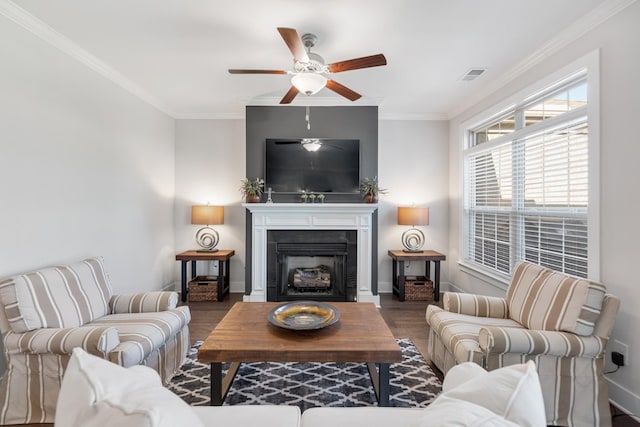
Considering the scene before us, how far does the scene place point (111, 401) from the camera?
26.0 inches

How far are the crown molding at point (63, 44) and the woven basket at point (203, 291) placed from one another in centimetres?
246

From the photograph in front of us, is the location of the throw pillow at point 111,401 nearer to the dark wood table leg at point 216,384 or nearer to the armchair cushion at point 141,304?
the dark wood table leg at point 216,384

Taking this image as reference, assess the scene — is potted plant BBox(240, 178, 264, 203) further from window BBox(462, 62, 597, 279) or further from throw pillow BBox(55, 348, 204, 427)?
throw pillow BBox(55, 348, 204, 427)

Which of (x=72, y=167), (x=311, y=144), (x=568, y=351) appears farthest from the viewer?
(x=311, y=144)

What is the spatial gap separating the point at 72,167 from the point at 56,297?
122cm

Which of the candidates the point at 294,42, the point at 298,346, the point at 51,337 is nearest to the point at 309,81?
the point at 294,42

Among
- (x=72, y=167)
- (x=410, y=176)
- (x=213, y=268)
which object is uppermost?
(x=410, y=176)

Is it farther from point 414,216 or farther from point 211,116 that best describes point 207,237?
point 414,216

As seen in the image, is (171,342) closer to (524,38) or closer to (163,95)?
→ (163,95)

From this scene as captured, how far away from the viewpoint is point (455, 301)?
2.42 metres

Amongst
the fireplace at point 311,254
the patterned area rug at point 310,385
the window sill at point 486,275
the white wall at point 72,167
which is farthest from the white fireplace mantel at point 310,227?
the patterned area rug at point 310,385

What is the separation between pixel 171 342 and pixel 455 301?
2237mm

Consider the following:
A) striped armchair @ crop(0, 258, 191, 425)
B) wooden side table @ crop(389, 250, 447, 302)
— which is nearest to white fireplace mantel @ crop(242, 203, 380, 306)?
wooden side table @ crop(389, 250, 447, 302)

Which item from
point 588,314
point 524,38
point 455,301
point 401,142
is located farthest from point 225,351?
point 401,142
